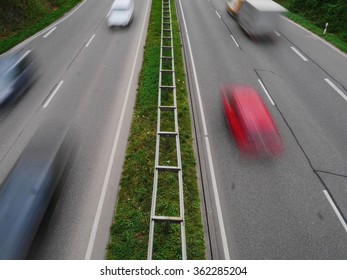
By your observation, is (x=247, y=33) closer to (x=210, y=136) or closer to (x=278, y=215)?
(x=210, y=136)

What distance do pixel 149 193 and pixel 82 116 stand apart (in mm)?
5915

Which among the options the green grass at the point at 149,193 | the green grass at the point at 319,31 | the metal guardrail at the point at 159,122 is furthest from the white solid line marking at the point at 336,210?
the green grass at the point at 319,31

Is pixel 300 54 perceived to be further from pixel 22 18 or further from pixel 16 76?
pixel 22 18

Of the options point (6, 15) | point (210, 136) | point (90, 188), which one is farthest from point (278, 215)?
A: point (6, 15)

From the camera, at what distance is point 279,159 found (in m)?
10.8

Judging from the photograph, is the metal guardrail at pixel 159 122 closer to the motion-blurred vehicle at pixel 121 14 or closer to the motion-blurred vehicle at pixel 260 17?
the motion-blurred vehicle at pixel 121 14

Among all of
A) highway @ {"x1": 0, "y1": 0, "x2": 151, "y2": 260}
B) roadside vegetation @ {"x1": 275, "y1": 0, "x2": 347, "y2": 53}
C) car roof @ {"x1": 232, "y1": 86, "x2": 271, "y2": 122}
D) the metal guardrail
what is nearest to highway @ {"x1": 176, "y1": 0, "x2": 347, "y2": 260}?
the metal guardrail

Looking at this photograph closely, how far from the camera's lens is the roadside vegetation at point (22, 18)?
855 inches

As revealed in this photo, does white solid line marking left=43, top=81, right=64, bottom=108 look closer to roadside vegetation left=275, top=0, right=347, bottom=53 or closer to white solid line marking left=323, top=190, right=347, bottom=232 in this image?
white solid line marking left=323, top=190, right=347, bottom=232

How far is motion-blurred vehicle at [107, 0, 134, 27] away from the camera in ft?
76.6

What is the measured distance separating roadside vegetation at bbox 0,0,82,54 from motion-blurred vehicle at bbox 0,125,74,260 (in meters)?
13.6

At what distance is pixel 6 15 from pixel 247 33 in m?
20.1

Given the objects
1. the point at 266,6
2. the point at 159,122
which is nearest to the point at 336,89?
the point at 266,6

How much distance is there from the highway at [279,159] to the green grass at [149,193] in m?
0.45
